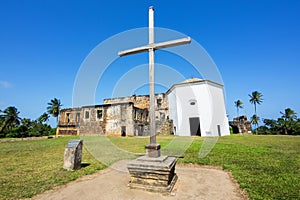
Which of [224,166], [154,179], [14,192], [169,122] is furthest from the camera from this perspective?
[169,122]

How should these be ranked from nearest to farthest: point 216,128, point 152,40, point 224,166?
point 152,40
point 224,166
point 216,128

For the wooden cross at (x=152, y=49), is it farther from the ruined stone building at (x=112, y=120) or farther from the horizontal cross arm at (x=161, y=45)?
the ruined stone building at (x=112, y=120)

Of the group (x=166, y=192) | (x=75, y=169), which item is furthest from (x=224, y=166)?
(x=75, y=169)

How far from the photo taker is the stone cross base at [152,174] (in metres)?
3.15

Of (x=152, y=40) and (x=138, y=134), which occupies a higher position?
(x=152, y=40)

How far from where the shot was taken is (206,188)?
3.42 meters

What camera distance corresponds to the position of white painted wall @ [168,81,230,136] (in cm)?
2098

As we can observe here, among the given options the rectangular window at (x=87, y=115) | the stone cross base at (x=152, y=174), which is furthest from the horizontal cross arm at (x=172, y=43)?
the rectangular window at (x=87, y=115)

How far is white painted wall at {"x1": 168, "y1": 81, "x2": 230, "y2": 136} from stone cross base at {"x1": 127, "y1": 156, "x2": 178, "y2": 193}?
61.5 ft

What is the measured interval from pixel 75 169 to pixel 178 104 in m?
19.2

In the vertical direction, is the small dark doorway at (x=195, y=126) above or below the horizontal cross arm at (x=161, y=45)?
below

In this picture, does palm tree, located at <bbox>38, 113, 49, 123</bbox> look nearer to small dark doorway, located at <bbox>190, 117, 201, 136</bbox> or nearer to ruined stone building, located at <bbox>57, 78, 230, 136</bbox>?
ruined stone building, located at <bbox>57, 78, 230, 136</bbox>

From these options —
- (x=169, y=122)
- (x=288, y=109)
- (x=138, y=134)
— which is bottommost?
(x=138, y=134)

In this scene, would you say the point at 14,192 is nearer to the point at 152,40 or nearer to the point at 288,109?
the point at 152,40
